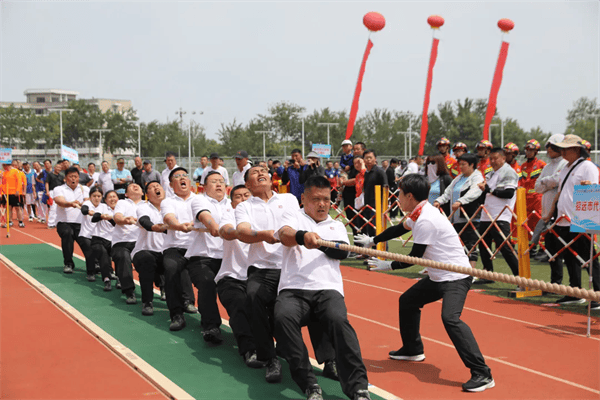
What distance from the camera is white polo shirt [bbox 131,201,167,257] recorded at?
25.2 feet

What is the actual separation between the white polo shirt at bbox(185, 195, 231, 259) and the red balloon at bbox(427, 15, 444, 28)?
71.3ft

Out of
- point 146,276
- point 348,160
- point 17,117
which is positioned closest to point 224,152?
point 17,117

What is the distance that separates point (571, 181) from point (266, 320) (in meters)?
4.04

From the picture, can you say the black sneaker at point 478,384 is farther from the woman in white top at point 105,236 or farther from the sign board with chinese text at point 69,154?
the sign board with chinese text at point 69,154

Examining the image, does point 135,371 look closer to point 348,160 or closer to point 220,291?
point 220,291

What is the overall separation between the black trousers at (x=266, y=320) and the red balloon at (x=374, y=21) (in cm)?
1966

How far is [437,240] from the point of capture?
507 centimetres

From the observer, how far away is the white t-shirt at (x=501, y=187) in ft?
29.1

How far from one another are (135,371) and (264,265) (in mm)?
1398

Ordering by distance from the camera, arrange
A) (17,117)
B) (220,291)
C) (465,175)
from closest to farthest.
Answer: (220,291) → (465,175) → (17,117)

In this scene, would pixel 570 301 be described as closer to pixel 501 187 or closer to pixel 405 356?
pixel 501 187

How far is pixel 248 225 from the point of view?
5.44 metres

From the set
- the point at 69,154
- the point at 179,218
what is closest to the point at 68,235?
the point at 179,218

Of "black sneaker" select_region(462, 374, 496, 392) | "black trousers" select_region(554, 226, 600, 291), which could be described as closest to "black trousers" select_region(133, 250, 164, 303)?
"black sneaker" select_region(462, 374, 496, 392)
